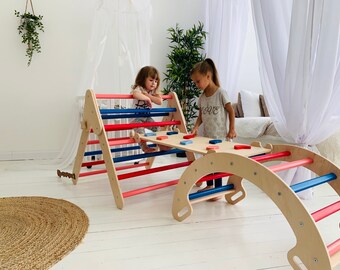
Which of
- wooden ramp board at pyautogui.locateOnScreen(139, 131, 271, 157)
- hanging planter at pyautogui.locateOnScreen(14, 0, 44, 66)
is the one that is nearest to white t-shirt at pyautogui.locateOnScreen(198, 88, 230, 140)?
wooden ramp board at pyautogui.locateOnScreen(139, 131, 271, 157)

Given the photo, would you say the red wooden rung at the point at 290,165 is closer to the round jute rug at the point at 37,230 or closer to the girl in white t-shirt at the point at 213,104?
the girl in white t-shirt at the point at 213,104

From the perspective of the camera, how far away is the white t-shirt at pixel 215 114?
78.8 inches

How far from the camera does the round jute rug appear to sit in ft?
3.77

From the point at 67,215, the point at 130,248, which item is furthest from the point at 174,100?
the point at 130,248

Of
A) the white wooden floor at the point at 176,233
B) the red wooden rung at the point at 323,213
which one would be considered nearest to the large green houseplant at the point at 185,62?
the white wooden floor at the point at 176,233

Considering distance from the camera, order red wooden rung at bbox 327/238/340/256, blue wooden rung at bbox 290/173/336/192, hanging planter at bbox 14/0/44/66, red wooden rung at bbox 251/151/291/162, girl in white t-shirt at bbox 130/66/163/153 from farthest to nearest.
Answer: hanging planter at bbox 14/0/44/66, girl in white t-shirt at bbox 130/66/163/153, red wooden rung at bbox 251/151/291/162, blue wooden rung at bbox 290/173/336/192, red wooden rung at bbox 327/238/340/256

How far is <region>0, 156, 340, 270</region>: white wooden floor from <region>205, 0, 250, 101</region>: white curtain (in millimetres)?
1390

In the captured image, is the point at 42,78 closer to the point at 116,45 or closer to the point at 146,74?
the point at 116,45

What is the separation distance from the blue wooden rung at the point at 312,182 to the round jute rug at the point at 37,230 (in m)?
0.95

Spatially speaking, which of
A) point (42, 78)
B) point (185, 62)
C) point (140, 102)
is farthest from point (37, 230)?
point (185, 62)

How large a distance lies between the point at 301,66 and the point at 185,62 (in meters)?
1.74

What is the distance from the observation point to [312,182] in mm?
1182

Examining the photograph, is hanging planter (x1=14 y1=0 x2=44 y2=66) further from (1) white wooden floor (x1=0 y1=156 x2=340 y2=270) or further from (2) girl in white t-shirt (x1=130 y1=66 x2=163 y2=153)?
(1) white wooden floor (x1=0 y1=156 x2=340 y2=270)

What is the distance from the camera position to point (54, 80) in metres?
3.26
